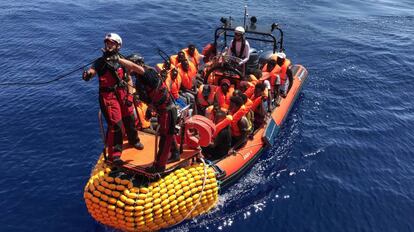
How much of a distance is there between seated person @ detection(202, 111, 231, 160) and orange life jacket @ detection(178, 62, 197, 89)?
9.48ft

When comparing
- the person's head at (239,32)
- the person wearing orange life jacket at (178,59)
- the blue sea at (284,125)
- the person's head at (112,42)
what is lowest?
the blue sea at (284,125)

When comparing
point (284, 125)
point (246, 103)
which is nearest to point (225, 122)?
point (246, 103)

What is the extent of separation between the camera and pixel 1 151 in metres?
11.3

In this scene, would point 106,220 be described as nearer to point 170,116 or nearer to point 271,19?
point 170,116

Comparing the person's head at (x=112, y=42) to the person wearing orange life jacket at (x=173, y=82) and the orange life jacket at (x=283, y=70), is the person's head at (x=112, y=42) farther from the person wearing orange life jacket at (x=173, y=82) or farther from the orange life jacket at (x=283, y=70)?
the orange life jacket at (x=283, y=70)

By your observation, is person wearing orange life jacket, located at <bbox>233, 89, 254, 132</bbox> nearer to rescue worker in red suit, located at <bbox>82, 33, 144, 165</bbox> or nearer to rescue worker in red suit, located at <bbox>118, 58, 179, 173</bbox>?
rescue worker in red suit, located at <bbox>118, 58, 179, 173</bbox>

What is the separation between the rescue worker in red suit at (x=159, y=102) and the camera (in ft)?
20.9

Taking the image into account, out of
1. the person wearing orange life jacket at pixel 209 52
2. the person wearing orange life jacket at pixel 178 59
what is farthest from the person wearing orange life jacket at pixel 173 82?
the person wearing orange life jacket at pixel 209 52

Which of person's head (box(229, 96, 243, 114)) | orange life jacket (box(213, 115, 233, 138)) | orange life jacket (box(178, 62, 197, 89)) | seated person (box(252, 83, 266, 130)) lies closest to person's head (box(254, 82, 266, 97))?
seated person (box(252, 83, 266, 130))

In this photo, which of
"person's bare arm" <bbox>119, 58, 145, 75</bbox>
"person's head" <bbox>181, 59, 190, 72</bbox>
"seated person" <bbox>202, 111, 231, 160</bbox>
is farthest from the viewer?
"person's head" <bbox>181, 59, 190, 72</bbox>

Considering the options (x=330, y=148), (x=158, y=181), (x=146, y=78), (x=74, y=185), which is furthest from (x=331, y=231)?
(x=74, y=185)

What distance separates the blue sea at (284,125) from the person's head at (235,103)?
7.37ft

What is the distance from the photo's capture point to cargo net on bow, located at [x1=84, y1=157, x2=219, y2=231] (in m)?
7.05

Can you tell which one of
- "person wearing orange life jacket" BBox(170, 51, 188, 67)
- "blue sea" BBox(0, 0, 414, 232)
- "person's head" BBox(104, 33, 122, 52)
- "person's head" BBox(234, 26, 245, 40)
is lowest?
"blue sea" BBox(0, 0, 414, 232)
